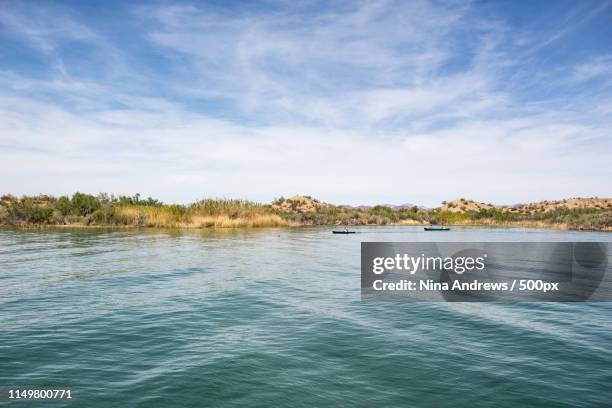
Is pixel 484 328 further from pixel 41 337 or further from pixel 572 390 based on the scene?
pixel 41 337

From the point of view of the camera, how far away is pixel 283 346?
766 cm

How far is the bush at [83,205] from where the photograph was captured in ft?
143

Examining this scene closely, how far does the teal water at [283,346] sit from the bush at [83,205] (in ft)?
106

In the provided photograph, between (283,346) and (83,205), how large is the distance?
4317 centimetres

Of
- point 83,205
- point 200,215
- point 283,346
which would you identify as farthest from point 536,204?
point 283,346

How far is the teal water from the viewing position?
5723 millimetres

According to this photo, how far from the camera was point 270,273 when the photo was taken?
1633cm

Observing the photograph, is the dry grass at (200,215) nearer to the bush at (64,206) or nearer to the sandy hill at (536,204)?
the bush at (64,206)

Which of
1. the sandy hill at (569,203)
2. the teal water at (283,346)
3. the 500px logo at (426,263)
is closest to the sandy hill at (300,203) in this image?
the sandy hill at (569,203)

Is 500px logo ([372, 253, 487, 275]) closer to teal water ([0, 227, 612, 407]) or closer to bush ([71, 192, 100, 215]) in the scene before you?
teal water ([0, 227, 612, 407])

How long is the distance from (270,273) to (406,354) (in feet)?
31.4

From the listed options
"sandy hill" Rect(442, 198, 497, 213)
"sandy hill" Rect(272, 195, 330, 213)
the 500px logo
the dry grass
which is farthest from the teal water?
"sandy hill" Rect(442, 198, 497, 213)

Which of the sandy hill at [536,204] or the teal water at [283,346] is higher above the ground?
the sandy hill at [536,204]

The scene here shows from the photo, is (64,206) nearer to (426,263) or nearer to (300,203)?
(426,263)
